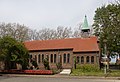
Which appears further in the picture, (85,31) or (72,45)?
(85,31)

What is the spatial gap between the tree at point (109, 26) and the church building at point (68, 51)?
2.82 m

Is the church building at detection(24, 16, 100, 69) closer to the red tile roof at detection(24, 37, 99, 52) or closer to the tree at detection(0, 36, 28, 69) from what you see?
the red tile roof at detection(24, 37, 99, 52)

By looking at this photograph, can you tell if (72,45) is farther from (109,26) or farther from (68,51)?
(109,26)

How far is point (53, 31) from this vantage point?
10119 cm

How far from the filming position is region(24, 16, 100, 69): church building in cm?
5712

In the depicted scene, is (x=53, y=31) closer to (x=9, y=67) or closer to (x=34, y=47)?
(x=34, y=47)

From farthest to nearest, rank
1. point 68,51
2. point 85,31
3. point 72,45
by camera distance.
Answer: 1. point 85,31
2. point 72,45
3. point 68,51

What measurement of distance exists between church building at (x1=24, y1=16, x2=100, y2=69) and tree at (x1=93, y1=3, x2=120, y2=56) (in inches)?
111

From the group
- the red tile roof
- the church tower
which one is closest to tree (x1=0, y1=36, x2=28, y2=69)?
the red tile roof

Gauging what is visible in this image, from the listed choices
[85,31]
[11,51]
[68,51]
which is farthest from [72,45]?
[11,51]

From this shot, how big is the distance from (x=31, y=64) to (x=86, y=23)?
60.3 ft

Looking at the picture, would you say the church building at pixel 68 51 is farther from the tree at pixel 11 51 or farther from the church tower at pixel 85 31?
the tree at pixel 11 51

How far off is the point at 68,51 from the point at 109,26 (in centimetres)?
1167

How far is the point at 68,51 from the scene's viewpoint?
59.4 meters
